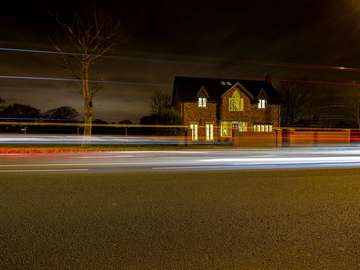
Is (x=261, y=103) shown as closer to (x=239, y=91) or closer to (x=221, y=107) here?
(x=239, y=91)

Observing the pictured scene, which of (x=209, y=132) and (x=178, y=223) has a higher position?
(x=209, y=132)

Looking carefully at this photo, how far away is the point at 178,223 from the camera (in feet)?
17.8

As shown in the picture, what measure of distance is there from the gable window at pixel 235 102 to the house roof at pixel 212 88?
3.73ft

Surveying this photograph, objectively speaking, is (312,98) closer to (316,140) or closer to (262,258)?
(316,140)

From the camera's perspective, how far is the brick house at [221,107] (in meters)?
38.9

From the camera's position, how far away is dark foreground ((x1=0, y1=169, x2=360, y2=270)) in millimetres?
3979

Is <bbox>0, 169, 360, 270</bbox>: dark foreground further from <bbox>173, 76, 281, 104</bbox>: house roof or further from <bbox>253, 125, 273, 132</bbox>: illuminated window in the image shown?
<bbox>253, 125, 273, 132</bbox>: illuminated window

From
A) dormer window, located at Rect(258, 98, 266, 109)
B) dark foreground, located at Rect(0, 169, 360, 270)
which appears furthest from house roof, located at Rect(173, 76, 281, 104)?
dark foreground, located at Rect(0, 169, 360, 270)

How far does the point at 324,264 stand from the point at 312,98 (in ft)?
202

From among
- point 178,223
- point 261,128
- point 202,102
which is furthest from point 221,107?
point 178,223

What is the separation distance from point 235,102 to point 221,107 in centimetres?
172

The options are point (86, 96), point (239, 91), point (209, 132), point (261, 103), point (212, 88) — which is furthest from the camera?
point (212, 88)

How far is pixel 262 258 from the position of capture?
402 centimetres

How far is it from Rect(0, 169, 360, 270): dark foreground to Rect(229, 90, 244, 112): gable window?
30560mm
